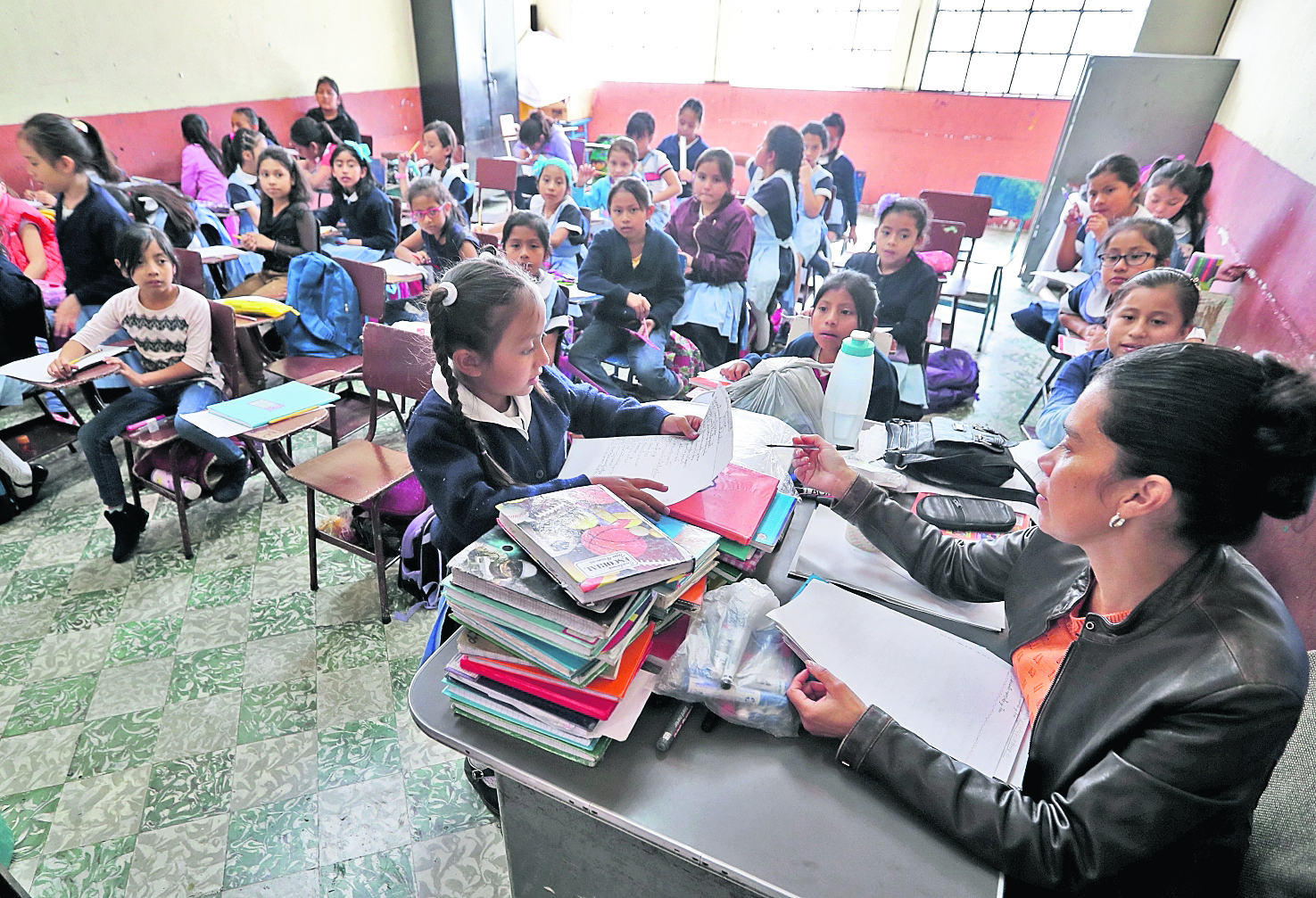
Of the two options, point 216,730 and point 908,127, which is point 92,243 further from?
point 908,127

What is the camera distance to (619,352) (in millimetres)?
3387

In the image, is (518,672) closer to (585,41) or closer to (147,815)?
(147,815)

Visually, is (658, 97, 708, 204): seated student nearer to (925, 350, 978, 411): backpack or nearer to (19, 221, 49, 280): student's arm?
(925, 350, 978, 411): backpack

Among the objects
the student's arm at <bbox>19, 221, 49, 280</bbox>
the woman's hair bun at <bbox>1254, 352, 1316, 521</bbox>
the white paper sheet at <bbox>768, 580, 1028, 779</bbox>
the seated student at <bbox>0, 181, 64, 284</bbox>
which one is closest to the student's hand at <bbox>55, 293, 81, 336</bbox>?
the seated student at <bbox>0, 181, 64, 284</bbox>

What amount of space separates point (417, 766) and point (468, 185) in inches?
185

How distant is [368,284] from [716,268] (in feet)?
5.74

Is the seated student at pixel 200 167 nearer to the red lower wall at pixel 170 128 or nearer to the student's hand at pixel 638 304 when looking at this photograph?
the red lower wall at pixel 170 128

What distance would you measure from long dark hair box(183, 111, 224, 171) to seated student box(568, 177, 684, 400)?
12.6 ft

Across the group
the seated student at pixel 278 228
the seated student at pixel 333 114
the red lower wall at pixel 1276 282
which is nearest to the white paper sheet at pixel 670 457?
the red lower wall at pixel 1276 282

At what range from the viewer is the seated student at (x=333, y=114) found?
6090 millimetres

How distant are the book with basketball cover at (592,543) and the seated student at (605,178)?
3.96 meters

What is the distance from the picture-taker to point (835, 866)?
0.79 meters

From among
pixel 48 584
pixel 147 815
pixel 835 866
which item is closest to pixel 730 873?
pixel 835 866

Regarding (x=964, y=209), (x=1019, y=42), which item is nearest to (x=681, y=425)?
(x=964, y=209)
